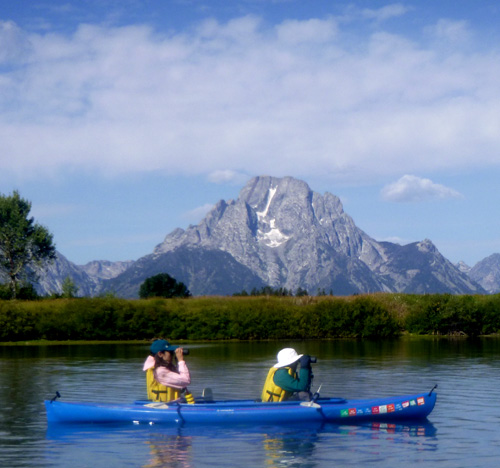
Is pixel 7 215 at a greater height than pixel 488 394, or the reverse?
pixel 7 215

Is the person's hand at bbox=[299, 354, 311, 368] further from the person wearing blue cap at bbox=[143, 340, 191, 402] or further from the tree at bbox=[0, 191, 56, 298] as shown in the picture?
the tree at bbox=[0, 191, 56, 298]

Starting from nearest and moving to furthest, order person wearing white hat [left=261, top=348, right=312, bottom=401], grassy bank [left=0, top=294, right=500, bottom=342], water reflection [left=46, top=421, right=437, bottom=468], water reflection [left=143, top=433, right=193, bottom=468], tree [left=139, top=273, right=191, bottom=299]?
1. water reflection [left=143, top=433, right=193, bottom=468]
2. water reflection [left=46, top=421, right=437, bottom=468]
3. person wearing white hat [left=261, top=348, right=312, bottom=401]
4. grassy bank [left=0, top=294, right=500, bottom=342]
5. tree [left=139, top=273, right=191, bottom=299]

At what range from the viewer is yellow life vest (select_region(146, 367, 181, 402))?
2200 centimetres

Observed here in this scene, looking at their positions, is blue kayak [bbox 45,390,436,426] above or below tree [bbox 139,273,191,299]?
below

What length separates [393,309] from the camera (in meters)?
75.3

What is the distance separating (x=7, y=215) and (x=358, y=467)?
85.7 m

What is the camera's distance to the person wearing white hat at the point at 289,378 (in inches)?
845

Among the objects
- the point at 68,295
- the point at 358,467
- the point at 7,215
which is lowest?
the point at 358,467

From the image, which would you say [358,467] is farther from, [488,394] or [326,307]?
[326,307]

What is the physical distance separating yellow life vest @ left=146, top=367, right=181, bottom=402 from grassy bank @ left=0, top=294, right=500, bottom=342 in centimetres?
4714

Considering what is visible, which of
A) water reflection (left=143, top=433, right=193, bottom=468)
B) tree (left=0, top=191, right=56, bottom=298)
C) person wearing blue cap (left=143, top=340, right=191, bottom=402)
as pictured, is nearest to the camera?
water reflection (left=143, top=433, right=193, bottom=468)

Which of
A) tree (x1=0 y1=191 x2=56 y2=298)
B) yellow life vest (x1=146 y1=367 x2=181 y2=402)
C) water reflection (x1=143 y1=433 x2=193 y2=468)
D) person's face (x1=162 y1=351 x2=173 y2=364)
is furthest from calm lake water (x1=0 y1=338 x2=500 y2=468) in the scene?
tree (x1=0 y1=191 x2=56 y2=298)

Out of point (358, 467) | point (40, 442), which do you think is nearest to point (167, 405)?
point (40, 442)

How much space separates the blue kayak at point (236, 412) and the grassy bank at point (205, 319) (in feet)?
153
